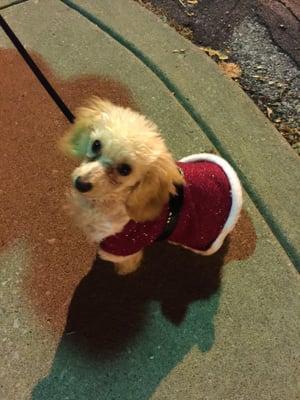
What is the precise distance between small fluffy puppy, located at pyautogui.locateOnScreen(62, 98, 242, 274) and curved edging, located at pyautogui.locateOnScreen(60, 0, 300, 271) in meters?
0.54

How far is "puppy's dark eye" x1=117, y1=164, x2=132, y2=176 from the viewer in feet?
6.82

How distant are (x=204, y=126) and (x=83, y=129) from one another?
127 centimetres

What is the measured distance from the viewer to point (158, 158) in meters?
2.11

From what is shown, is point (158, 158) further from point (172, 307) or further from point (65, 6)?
point (65, 6)

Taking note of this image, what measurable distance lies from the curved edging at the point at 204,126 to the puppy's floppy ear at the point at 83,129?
1167mm

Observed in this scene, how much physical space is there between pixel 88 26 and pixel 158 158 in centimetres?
197

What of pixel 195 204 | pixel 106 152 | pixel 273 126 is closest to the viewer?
pixel 106 152

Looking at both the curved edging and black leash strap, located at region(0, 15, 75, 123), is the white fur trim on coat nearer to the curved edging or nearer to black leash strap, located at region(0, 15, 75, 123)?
the curved edging

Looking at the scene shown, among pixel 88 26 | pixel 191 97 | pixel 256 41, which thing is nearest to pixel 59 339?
pixel 191 97

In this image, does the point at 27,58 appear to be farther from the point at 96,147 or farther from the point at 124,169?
the point at 124,169

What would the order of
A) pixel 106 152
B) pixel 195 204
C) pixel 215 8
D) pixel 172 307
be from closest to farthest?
pixel 106 152, pixel 195 204, pixel 172 307, pixel 215 8

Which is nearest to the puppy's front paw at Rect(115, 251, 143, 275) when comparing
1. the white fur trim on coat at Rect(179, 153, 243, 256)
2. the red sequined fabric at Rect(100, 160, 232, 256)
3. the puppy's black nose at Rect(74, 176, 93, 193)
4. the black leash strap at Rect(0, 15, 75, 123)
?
the red sequined fabric at Rect(100, 160, 232, 256)

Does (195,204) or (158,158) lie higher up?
(158,158)

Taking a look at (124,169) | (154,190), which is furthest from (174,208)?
(124,169)
